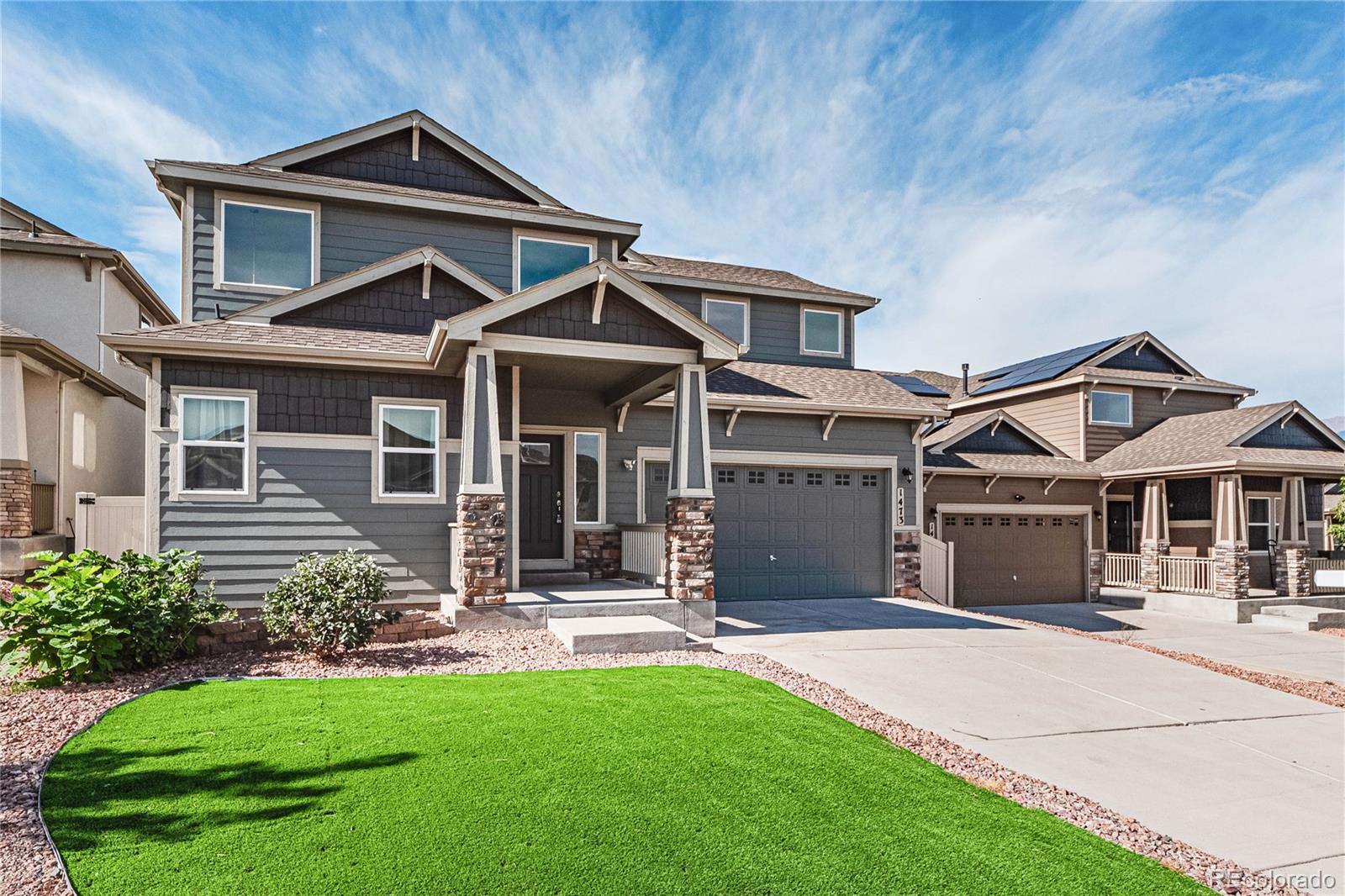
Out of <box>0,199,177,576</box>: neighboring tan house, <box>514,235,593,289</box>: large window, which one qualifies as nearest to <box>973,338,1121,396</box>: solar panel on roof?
<box>514,235,593,289</box>: large window

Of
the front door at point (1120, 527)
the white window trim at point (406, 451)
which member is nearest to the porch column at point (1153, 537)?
the front door at point (1120, 527)

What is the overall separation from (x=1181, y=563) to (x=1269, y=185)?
28.2ft

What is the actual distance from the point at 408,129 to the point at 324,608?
936 cm

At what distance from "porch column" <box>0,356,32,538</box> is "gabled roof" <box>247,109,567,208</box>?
195 inches

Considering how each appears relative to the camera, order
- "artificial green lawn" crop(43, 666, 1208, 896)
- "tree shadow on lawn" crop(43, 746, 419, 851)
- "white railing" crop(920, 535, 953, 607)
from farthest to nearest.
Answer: "white railing" crop(920, 535, 953, 607)
"tree shadow on lawn" crop(43, 746, 419, 851)
"artificial green lawn" crop(43, 666, 1208, 896)

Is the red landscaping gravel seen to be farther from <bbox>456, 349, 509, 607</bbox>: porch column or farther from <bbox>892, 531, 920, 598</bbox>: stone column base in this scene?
<bbox>892, 531, 920, 598</bbox>: stone column base

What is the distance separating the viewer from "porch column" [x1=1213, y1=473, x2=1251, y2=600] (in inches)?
651

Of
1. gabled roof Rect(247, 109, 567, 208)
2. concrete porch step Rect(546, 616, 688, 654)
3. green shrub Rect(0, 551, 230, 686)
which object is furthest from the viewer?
gabled roof Rect(247, 109, 567, 208)

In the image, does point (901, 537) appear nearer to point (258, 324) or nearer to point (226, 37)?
point (258, 324)

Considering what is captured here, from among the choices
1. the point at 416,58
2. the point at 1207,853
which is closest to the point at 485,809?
the point at 1207,853

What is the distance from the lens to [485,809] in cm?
418

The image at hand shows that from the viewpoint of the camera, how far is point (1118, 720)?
691cm

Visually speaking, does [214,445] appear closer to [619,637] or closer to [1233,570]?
[619,637]

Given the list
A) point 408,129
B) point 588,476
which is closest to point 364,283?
point 408,129
